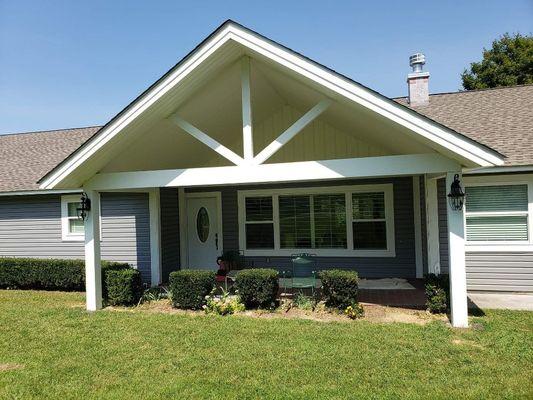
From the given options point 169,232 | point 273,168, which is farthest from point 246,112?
point 169,232

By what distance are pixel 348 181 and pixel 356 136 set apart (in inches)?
47.9

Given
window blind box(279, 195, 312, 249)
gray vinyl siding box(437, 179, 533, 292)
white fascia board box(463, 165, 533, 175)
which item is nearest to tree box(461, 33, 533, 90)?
white fascia board box(463, 165, 533, 175)

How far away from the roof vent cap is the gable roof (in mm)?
1087

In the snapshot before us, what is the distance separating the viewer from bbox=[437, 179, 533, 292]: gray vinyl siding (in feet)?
27.8

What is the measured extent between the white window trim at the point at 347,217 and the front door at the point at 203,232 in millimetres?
744

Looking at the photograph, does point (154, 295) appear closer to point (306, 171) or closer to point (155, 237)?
point (155, 237)

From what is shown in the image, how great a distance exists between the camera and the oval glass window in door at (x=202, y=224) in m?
11.8

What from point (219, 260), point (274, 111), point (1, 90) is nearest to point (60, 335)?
point (219, 260)

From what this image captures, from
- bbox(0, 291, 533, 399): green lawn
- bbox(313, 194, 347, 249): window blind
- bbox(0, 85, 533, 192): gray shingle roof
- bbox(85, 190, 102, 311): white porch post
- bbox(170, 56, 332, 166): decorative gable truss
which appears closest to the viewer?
bbox(0, 291, 533, 399): green lawn

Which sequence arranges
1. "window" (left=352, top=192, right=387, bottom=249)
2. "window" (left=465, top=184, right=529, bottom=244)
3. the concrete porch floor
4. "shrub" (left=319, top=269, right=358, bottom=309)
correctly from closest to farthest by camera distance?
"shrub" (left=319, top=269, right=358, bottom=309) < the concrete porch floor < "window" (left=465, top=184, right=529, bottom=244) < "window" (left=352, top=192, right=387, bottom=249)

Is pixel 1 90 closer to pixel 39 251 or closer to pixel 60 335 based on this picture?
pixel 39 251

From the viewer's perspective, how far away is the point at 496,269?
8648 mm

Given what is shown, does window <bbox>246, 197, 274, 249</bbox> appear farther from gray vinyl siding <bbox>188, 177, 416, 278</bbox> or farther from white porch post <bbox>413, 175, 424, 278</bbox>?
white porch post <bbox>413, 175, 424, 278</bbox>

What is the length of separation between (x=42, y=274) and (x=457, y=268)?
9683 mm
